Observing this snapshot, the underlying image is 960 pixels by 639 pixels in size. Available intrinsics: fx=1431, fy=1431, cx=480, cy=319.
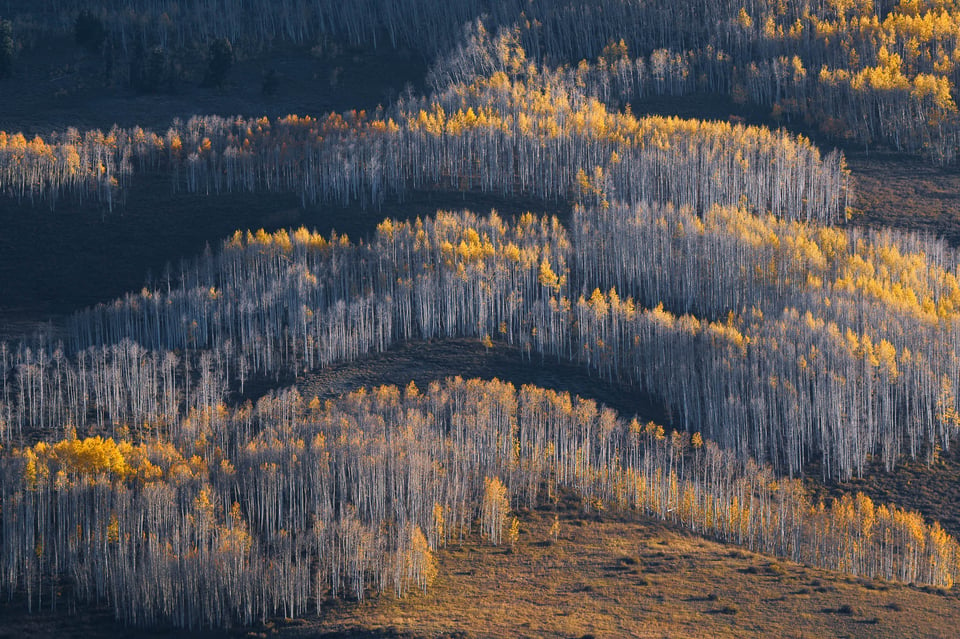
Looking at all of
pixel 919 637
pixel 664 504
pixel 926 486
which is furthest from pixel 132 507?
pixel 926 486

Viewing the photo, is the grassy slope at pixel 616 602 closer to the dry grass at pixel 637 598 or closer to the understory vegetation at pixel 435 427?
the dry grass at pixel 637 598

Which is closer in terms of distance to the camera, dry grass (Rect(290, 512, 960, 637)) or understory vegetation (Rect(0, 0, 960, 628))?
dry grass (Rect(290, 512, 960, 637))

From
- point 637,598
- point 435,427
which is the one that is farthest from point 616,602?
point 435,427

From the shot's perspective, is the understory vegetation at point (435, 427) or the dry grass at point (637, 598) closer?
the dry grass at point (637, 598)

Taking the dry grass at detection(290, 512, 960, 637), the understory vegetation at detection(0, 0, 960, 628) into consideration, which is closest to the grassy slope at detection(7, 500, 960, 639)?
the dry grass at detection(290, 512, 960, 637)

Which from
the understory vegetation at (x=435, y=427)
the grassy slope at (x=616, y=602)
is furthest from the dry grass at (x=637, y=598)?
the understory vegetation at (x=435, y=427)

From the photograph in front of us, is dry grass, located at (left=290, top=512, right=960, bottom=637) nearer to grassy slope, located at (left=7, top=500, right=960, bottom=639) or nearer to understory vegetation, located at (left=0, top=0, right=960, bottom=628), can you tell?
grassy slope, located at (left=7, top=500, right=960, bottom=639)

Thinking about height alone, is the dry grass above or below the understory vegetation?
below

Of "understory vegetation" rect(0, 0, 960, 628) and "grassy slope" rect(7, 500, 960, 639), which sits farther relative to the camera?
"understory vegetation" rect(0, 0, 960, 628)

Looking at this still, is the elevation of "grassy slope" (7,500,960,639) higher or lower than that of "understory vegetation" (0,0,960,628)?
lower

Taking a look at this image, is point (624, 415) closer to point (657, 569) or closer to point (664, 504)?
point (664, 504)

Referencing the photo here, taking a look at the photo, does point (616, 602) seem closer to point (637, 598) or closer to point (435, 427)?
point (637, 598)
